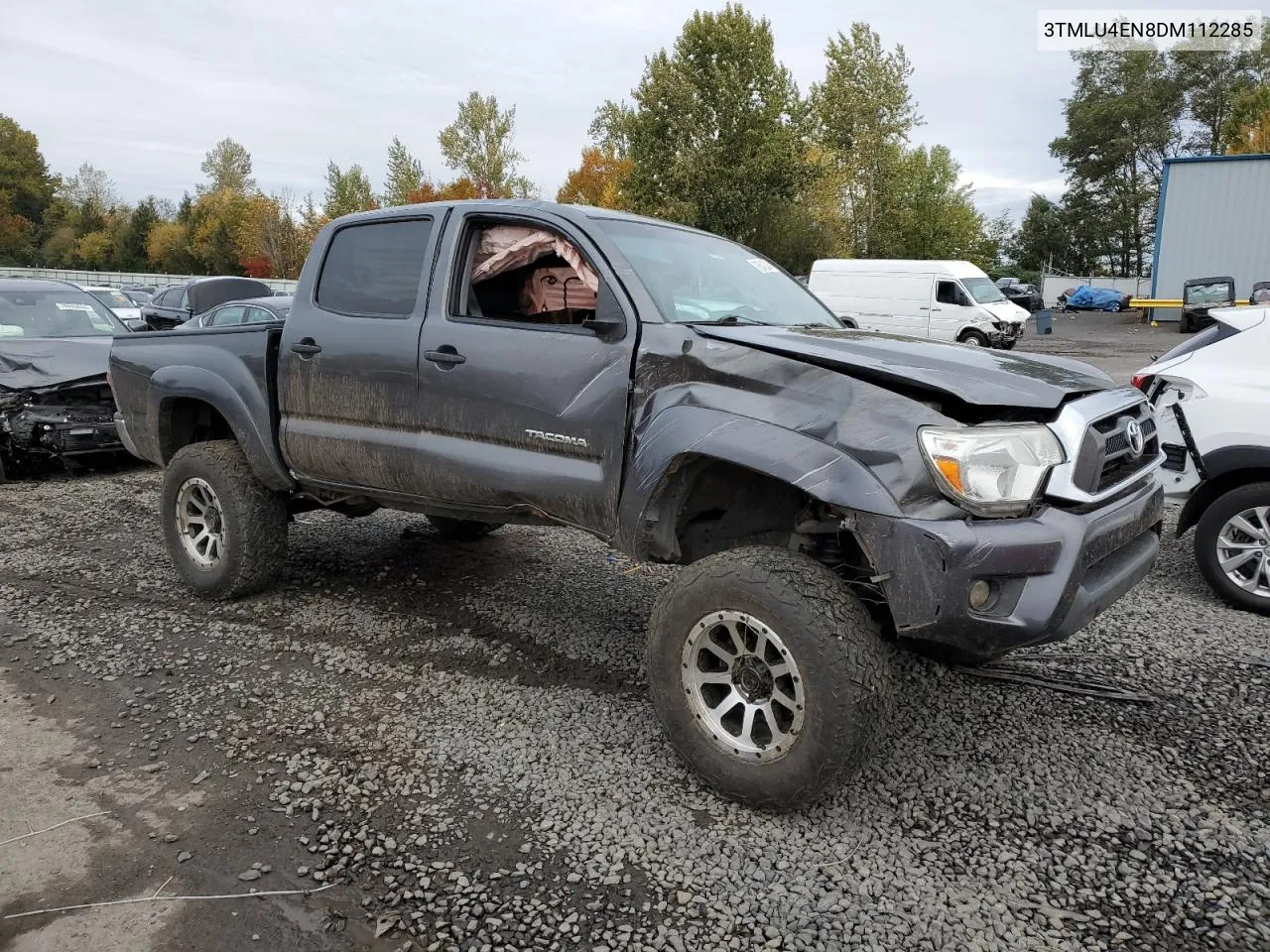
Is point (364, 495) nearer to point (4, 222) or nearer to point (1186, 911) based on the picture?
point (1186, 911)

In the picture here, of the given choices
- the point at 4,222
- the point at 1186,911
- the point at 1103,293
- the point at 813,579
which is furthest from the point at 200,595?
the point at 4,222

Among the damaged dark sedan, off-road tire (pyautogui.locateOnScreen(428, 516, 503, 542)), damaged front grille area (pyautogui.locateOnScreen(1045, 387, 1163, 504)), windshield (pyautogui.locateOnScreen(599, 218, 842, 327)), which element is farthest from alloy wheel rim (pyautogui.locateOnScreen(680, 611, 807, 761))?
the damaged dark sedan

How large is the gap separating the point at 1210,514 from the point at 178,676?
5268mm

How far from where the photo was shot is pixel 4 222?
6719 centimetres

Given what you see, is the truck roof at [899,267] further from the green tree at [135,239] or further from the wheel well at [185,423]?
the green tree at [135,239]

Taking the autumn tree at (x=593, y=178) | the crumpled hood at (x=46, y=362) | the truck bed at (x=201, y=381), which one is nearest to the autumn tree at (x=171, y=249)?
the autumn tree at (x=593, y=178)

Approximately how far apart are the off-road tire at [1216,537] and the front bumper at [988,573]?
2647 millimetres

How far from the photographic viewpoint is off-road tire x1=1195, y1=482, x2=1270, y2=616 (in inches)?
186

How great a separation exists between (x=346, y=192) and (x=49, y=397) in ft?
165

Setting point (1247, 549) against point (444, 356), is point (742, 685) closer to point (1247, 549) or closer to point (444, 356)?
point (444, 356)

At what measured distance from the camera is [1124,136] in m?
58.4

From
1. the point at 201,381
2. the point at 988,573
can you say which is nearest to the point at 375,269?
the point at 201,381

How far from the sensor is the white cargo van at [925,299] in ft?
72.2

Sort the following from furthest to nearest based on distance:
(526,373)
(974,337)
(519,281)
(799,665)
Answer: (974,337)
(519,281)
(526,373)
(799,665)
